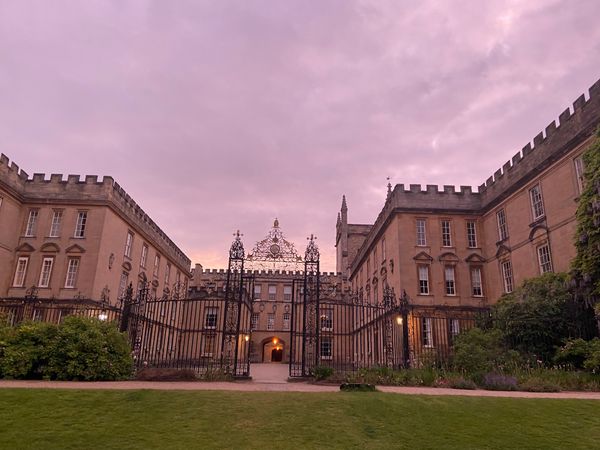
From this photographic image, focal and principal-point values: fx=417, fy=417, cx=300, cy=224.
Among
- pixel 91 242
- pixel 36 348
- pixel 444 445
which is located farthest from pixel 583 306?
pixel 91 242

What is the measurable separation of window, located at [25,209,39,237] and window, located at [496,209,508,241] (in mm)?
33726

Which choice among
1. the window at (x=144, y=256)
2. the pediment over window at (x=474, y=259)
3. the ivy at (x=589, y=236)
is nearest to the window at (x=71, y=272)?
the window at (x=144, y=256)

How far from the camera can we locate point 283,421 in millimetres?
7957

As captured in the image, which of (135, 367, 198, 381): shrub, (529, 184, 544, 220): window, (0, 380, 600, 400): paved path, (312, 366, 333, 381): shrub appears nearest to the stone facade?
(529, 184, 544, 220): window

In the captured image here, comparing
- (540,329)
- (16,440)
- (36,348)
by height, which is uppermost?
(540,329)

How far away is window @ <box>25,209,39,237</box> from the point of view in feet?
102

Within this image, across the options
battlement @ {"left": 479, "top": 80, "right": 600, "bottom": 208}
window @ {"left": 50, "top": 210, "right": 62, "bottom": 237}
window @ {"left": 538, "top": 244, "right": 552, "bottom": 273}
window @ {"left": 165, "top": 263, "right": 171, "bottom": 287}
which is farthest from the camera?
window @ {"left": 165, "top": 263, "right": 171, "bottom": 287}

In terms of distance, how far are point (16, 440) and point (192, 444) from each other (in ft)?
9.29

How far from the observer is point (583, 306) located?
59.7ft

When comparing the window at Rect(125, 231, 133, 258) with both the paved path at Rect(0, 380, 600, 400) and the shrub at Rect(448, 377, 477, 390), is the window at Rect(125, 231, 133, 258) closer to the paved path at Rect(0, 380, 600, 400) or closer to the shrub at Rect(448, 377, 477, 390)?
the paved path at Rect(0, 380, 600, 400)

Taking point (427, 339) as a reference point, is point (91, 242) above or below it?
above

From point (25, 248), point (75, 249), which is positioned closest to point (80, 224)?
point (75, 249)

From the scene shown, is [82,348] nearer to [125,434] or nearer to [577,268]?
[125,434]

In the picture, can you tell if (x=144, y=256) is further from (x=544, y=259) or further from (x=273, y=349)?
(x=544, y=259)
